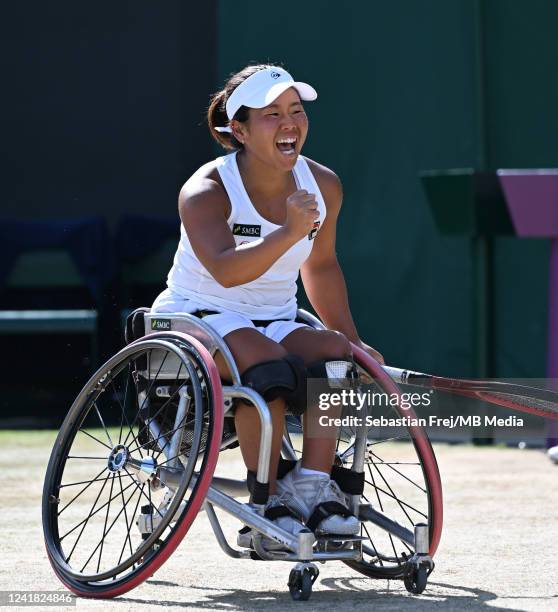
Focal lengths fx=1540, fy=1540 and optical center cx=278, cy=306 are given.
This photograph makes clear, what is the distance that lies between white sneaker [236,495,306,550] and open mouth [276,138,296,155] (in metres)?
0.85

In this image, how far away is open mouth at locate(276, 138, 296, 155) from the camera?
378 centimetres

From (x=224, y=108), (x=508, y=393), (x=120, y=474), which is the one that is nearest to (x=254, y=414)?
(x=120, y=474)

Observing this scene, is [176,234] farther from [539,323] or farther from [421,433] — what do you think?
[421,433]

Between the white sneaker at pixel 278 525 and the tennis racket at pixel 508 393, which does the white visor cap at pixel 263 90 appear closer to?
the tennis racket at pixel 508 393

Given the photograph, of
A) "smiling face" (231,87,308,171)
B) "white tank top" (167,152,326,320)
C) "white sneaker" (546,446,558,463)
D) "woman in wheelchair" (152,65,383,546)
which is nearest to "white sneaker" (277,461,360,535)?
"woman in wheelchair" (152,65,383,546)

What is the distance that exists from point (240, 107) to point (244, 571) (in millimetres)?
1178

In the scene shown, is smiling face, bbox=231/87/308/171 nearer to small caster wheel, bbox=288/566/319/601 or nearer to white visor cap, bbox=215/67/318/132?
white visor cap, bbox=215/67/318/132

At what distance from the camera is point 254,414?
11.5 feet

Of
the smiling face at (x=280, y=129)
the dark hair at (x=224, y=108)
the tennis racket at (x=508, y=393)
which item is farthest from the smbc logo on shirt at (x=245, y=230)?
the tennis racket at (x=508, y=393)

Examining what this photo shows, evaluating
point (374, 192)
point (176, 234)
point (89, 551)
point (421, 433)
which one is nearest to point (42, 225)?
point (176, 234)

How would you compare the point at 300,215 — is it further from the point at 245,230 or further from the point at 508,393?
the point at 508,393

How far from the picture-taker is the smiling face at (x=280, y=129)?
3.76 m

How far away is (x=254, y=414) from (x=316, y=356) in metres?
0.23

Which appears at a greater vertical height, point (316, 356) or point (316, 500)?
point (316, 356)
